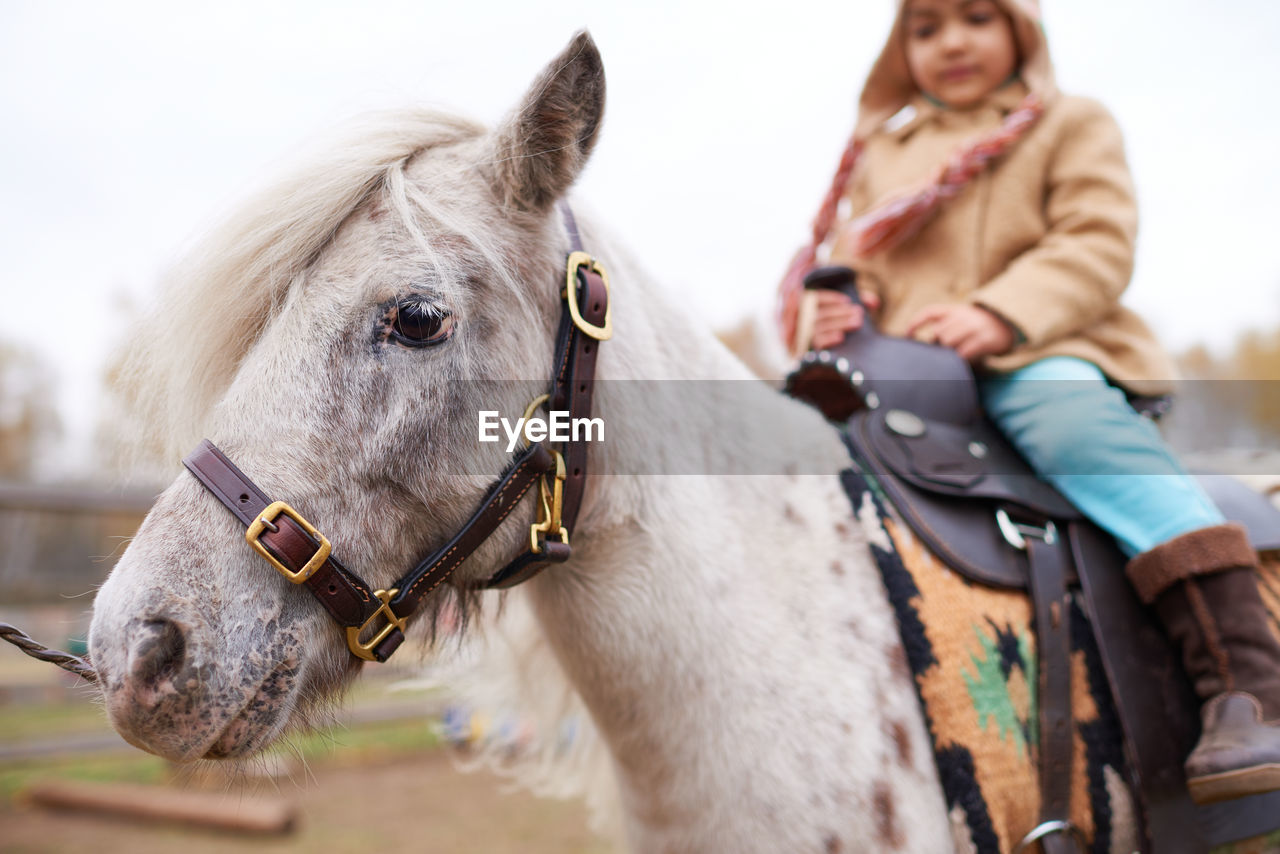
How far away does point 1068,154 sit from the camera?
7.14 ft

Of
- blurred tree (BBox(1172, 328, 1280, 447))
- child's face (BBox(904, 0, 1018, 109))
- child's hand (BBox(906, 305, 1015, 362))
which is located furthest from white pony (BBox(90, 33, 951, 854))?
blurred tree (BBox(1172, 328, 1280, 447))

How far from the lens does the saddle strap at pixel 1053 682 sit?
5.09ft

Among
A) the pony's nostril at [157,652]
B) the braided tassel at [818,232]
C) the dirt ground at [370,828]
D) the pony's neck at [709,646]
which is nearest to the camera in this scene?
the pony's nostril at [157,652]

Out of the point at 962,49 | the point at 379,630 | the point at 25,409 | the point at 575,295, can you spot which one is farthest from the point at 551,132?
the point at 25,409

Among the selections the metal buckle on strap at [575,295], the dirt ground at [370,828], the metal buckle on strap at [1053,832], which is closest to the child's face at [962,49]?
the metal buckle on strap at [575,295]

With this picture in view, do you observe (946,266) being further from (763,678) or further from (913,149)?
(763,678)

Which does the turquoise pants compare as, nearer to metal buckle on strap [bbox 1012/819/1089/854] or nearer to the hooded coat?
the hooded coat

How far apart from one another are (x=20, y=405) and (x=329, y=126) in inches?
1650

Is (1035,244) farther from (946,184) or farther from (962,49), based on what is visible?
(962,49)

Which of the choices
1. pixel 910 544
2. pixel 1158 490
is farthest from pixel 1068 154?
pixel 910 544

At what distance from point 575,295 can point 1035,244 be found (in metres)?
1.57

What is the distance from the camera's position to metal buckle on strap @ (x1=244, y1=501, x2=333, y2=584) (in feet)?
3.67

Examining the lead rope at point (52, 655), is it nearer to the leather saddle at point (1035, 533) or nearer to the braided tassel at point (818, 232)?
the leather saddle at point (1035, 533)

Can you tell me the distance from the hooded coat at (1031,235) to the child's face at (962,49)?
0.04 meters
